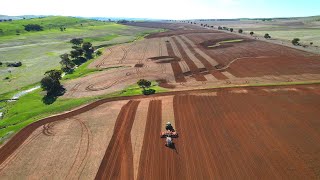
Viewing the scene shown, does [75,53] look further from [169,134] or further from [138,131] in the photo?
[169,134]

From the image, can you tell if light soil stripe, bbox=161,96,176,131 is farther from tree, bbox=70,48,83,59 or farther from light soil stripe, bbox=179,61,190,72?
tree, bbox=70,48,83,59

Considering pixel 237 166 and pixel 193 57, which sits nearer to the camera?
pixel 237 166

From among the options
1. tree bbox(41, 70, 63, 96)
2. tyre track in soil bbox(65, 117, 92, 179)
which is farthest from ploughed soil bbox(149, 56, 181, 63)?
tyre track in soil bbox(65, 117, 92, 179)

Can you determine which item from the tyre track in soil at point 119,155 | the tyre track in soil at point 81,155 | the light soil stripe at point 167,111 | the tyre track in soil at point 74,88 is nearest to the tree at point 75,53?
the tyre track in soil at point 74,88

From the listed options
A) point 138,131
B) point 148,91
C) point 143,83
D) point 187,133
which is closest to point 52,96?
point 143,83

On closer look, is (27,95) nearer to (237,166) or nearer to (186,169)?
(186,169)

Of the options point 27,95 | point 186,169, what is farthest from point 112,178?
point 27,95
